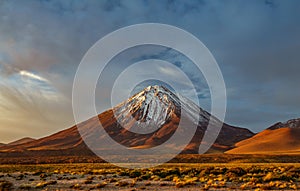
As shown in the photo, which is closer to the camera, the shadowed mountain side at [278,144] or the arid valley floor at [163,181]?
the arid valley floor at [163,181]

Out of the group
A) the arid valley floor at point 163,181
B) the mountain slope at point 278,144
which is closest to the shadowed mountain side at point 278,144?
the mountain slope at point 278,144

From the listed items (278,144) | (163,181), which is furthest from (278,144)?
(163,181)

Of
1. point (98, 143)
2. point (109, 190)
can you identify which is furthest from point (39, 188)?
point (98, 143)

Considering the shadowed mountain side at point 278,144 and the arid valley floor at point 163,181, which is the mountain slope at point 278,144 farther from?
the arid valley floor at point 163,181

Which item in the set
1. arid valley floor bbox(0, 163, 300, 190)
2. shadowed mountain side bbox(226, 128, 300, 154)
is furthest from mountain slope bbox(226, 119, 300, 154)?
arid valley floor bbox(0, 163, 300, 190)

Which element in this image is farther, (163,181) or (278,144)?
(278,144)

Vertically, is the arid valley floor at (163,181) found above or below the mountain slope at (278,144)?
below

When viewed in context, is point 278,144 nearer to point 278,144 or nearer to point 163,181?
point 278,144

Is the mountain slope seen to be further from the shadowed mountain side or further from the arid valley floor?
the arid valley floor

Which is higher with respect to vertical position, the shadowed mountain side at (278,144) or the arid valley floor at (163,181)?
the shadowed mountain side at (278,144)

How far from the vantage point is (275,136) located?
176500 millimetres

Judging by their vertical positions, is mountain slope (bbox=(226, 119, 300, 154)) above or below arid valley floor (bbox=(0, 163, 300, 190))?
above

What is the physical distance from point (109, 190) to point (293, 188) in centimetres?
1266

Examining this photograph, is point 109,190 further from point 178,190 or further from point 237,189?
point 237,189
